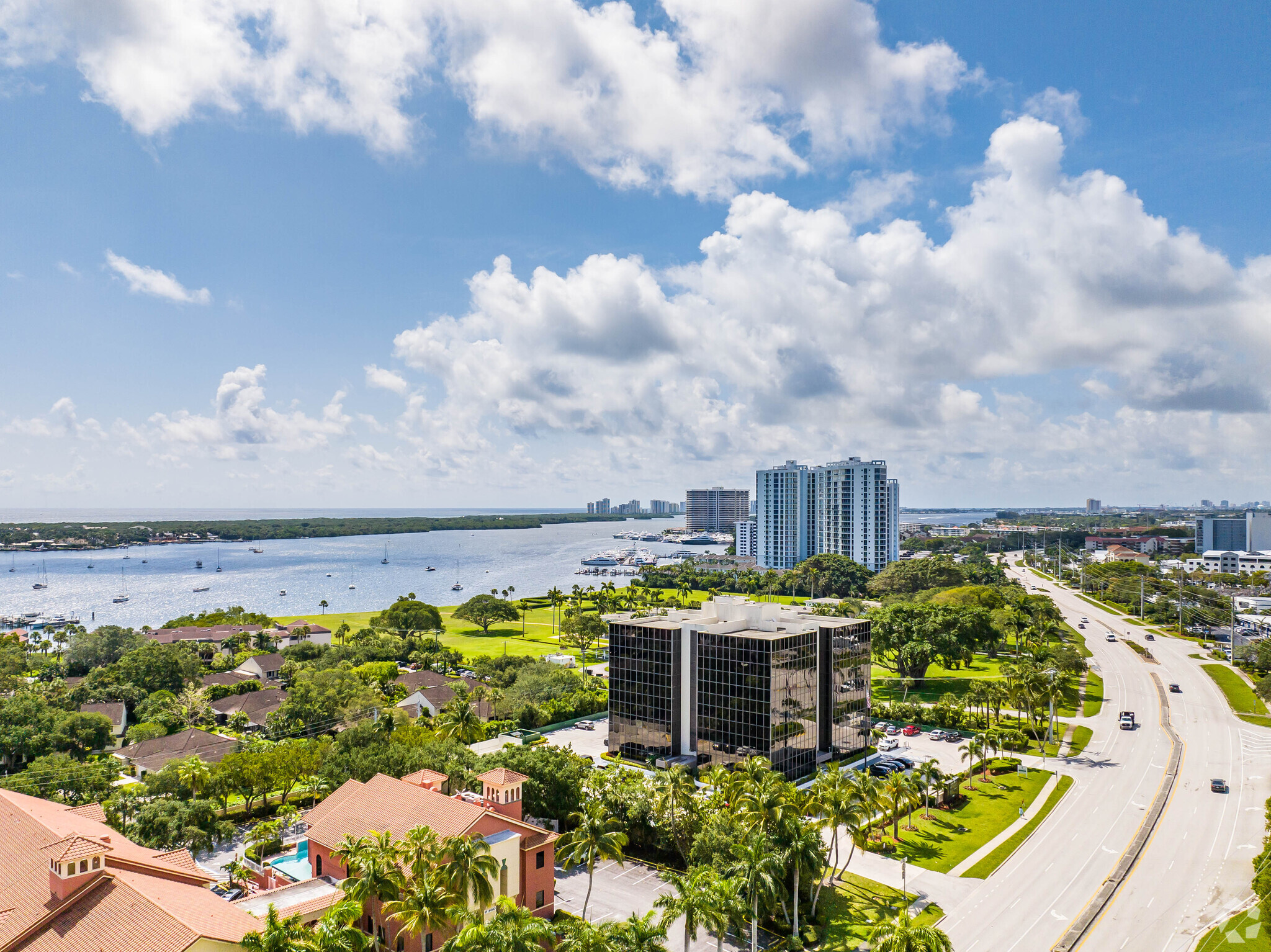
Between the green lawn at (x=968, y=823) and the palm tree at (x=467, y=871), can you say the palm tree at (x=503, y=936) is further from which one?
the green lawn at (x=968, y=823)

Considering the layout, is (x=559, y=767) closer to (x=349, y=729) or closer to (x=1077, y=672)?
(x=349, y=729)

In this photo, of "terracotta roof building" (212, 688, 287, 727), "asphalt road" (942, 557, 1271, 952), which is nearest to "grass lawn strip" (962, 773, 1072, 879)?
"asphalt road" (942, 557, 1271, 952)

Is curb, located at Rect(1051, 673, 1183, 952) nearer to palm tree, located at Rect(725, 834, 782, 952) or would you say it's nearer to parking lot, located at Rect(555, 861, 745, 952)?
palm tree, located at Rect(725, 834, 782, 952)

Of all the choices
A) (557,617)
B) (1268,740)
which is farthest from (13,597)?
(1268,740)

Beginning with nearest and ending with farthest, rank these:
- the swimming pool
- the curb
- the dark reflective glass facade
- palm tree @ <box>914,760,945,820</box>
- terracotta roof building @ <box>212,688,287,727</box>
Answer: the curb, the swimming pool, palm tree @ <box>914,760,945,820</box>, the dark reflective glass facade, terracotta roof building @ <box>212,688,287,727</box>

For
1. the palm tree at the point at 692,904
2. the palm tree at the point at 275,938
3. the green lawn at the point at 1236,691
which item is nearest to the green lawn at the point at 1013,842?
the palm tree at the point at 692,904

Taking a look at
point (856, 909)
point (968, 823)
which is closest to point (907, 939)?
point (856, 909)
